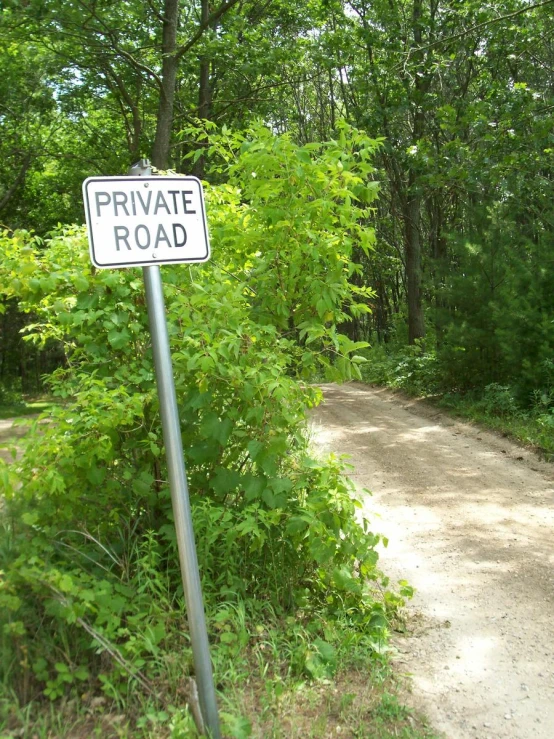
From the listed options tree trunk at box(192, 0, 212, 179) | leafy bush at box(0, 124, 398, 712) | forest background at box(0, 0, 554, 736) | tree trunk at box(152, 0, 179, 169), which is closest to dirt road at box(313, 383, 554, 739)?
leafy bush at box(0, 124, 398, 712)

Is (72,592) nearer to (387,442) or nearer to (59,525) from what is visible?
(59,525)

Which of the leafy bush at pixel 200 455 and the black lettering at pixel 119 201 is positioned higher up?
the black lettering at pixel 119 201

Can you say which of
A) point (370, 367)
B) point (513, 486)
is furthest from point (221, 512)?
point (370, 367)

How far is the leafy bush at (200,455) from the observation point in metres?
3.37

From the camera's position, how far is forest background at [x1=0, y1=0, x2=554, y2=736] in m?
4.00

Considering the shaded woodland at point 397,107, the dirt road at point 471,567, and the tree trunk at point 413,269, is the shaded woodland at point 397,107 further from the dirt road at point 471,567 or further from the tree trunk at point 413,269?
the dirt road at point 471,567

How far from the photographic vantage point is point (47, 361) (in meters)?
31.2

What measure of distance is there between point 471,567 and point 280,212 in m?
3.25

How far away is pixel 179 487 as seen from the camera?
2734 mm

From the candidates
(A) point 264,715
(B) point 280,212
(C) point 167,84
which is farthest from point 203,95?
(A) point 264,715

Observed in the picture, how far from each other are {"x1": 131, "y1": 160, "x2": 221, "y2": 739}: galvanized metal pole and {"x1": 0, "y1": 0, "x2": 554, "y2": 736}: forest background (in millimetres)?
740

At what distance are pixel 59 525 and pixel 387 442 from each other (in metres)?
7.65

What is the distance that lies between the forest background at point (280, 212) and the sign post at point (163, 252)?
29.8 inches

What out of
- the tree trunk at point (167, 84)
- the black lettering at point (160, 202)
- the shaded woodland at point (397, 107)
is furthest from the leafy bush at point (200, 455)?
the tree trunk at point (167, 84)
